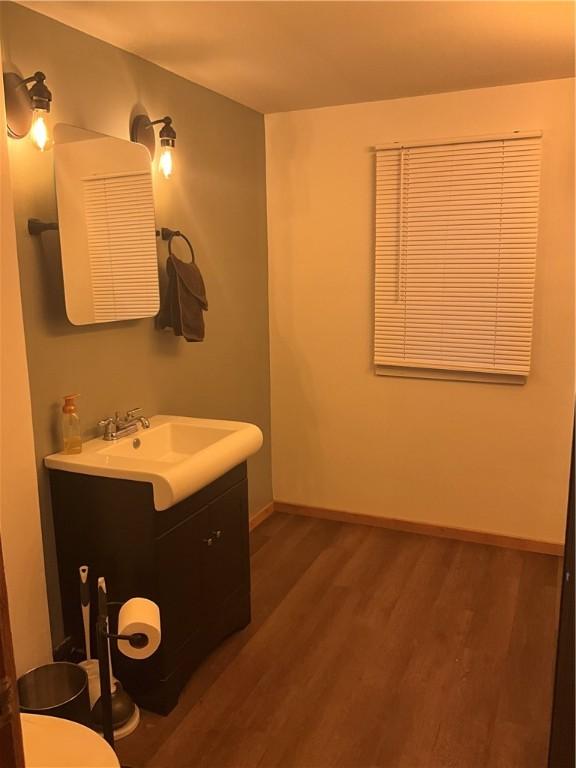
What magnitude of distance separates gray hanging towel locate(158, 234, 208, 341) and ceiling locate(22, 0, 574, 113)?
80 cm

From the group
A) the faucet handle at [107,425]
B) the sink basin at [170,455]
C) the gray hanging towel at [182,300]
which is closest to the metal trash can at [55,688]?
the sink basin at [170,455]

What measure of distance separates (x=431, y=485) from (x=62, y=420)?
2.16 m

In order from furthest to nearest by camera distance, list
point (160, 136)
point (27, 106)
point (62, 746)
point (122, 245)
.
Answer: point (160, 136)
point (122, 245)
point (27, 106)
point (62, 746)

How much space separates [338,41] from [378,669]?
2.45m

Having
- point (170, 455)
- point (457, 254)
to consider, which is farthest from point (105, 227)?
point (457, 254)

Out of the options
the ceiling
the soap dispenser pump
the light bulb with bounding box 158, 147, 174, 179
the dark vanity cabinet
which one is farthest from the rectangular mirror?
the dark vanity cabinet

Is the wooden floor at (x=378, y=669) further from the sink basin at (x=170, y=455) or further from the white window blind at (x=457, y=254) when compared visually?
the white window blind at (x=457, y=254)

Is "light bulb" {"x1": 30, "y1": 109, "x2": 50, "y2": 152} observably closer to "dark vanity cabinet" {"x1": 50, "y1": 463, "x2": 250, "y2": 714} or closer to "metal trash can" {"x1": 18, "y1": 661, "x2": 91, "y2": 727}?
"dark vanity cabinet" {"x1": 50, "y1": 463, "x2": 250, "y2": 714}

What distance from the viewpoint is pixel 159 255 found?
286cm

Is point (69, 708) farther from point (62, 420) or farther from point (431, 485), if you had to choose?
point (431, 485)

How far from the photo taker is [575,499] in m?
1.59

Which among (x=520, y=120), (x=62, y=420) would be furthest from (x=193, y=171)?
(x=520, y=120)

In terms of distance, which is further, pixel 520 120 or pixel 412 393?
pixel 412 393

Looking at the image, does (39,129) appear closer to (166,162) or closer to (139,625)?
(166,162)
